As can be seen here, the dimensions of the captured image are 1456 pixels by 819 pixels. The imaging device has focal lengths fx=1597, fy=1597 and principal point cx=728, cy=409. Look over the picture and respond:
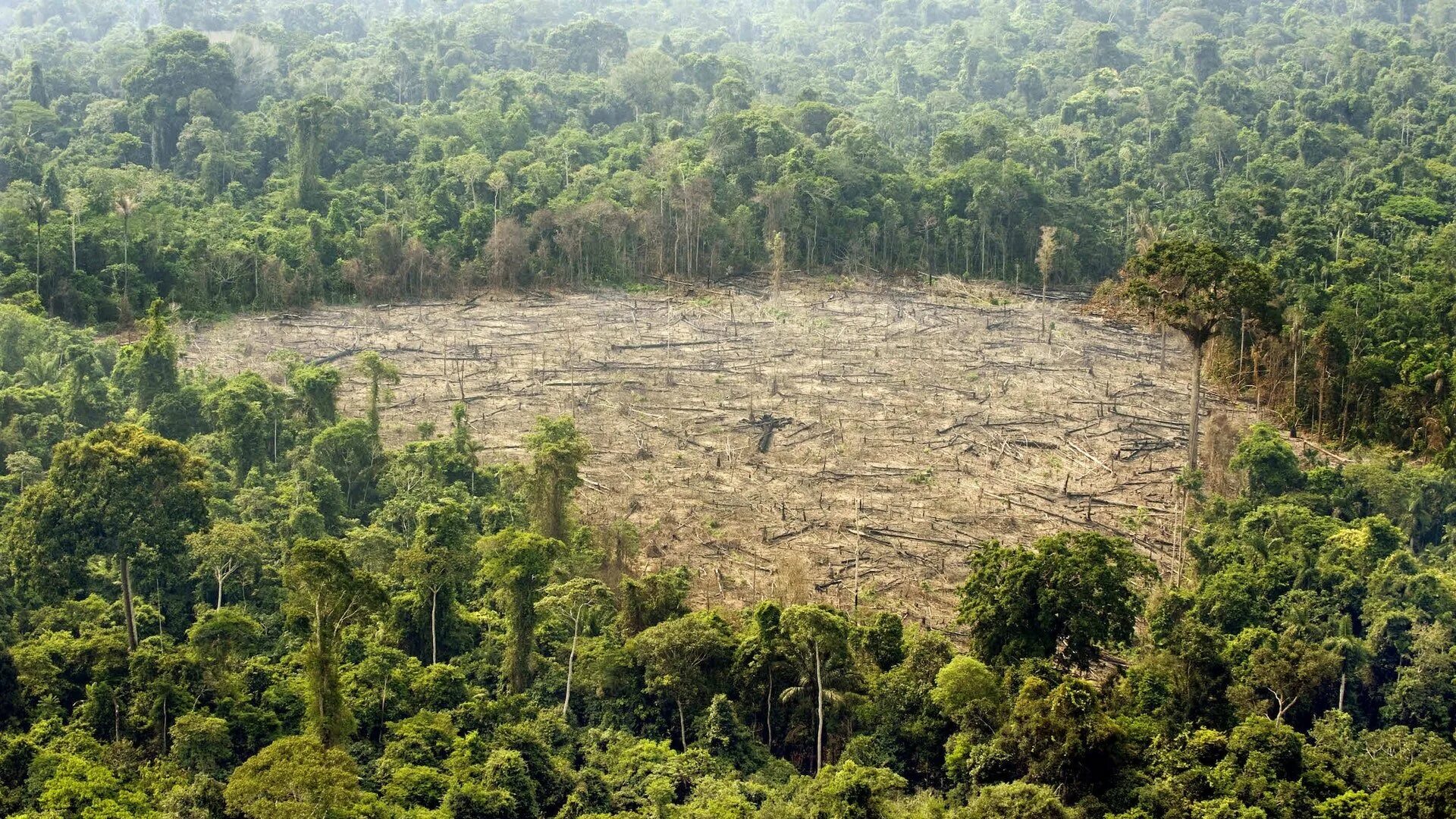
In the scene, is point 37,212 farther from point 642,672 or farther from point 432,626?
point 642,672

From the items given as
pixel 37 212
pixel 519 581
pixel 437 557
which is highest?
pixel 37 212

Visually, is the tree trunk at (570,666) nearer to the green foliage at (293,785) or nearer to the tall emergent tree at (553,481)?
the tall emergent tree at (553,481)

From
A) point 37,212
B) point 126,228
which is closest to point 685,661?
point 126,228

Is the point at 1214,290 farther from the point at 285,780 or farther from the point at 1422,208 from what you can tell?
the point at 285,780

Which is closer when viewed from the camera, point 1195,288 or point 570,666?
point 570,666

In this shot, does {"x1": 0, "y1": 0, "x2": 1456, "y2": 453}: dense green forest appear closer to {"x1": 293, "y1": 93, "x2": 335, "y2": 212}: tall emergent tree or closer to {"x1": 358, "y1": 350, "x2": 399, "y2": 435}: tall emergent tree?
{"x1": 293, "y1": 93, "x2": 335, "y2": 212}: tall emergent tree

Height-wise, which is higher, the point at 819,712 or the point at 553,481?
the point at 553,481
